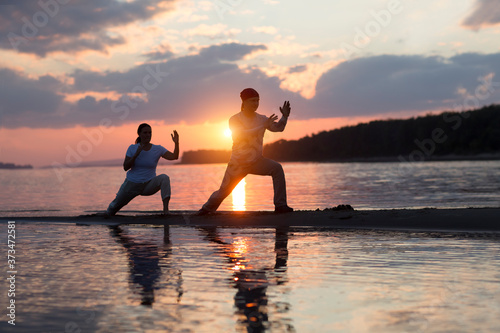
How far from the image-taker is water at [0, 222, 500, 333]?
4.04m

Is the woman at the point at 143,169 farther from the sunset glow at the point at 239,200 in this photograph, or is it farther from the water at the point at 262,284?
the sunset glow at the point at 239,200

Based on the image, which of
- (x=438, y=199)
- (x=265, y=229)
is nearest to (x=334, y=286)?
(x=265, y=229)

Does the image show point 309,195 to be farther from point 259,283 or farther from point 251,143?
point 259,283

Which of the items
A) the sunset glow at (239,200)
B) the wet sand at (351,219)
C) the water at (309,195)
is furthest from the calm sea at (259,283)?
the water at (309,195)

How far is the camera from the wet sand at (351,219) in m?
9.86

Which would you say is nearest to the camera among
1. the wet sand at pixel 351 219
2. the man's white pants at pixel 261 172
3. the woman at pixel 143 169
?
the wet sand at pixel 351 219

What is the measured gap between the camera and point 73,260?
693 centimetres

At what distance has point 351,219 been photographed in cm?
1070

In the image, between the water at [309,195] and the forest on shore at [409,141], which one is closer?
the water at [309,195]

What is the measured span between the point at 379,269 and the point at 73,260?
3.47m

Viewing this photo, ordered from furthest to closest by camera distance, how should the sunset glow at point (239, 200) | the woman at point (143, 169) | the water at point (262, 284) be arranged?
the sunset glow at point (239, 200), the woman at point (143, 169), the water at point (262, 284)

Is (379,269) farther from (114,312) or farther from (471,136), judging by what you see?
(471,136)

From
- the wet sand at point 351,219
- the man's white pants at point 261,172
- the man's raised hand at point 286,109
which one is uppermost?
the man's raised hand at point 286,109

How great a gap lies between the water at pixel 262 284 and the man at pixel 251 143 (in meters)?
2.58
